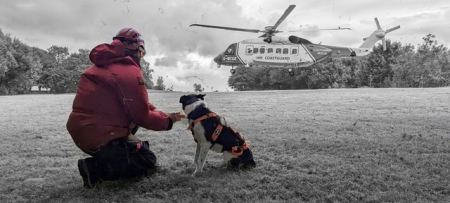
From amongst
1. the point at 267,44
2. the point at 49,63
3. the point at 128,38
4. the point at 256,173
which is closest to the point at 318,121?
the point at 256,173

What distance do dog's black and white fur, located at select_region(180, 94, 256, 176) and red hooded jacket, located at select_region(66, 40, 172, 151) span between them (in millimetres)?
773

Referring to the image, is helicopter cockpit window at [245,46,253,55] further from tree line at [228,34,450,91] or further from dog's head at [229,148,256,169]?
dog's head at [229,148,256,169]

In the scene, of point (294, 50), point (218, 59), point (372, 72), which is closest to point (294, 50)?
point (294, 50)

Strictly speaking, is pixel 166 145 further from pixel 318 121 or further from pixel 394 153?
pixel 318 121

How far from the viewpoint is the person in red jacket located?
4258 mm

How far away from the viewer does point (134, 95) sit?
13.9ft

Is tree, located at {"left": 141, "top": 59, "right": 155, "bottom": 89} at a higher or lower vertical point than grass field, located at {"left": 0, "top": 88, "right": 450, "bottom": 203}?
higher

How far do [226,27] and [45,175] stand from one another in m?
17.2

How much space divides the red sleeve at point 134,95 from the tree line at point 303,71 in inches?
2040

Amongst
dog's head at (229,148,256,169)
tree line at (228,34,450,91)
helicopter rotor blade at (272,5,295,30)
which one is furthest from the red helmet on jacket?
tree line at (228,34,450,91)

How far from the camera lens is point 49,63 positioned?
74688mm

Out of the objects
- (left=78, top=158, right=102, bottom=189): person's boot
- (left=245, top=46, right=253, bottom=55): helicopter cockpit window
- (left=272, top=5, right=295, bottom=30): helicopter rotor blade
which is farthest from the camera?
(left=245, top=46, right=253, bottom=55): helicopter cockpit window

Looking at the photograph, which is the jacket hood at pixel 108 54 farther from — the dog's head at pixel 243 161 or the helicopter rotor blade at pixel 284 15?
the helicopter rotor blade at pixel 284 15

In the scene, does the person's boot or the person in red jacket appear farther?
the person's boot
